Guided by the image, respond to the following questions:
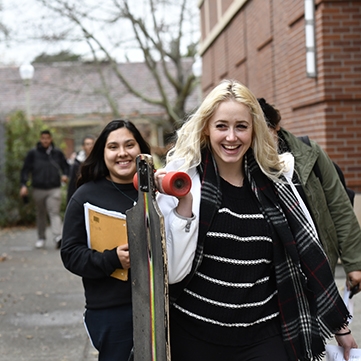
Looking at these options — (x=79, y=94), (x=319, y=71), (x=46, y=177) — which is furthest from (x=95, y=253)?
(x=79, y=94)

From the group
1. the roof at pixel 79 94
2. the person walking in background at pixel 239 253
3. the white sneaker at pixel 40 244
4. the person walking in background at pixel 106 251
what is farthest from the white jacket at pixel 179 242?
the roof at pixel 79 94

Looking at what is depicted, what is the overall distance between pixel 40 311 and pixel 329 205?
4.36 metres

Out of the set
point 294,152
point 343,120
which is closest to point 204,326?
point 294,152

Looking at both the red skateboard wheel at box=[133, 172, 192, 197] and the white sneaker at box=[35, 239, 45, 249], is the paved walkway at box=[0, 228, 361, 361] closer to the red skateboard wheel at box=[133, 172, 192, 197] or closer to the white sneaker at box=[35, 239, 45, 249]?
the white sneaker at box=[35, 239, 45, 249]

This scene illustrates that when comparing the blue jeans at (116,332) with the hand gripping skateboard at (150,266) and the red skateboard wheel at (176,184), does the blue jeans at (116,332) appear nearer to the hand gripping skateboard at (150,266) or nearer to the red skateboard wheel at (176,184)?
the hand gripping skateboard at (150,266)

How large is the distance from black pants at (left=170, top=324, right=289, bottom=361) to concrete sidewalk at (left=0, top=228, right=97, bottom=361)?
301cm

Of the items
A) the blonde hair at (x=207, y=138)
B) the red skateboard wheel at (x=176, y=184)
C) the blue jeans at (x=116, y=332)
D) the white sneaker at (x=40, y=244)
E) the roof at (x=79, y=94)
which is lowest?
the white sneaker at (x=40, y=244)

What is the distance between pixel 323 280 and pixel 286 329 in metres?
0.26

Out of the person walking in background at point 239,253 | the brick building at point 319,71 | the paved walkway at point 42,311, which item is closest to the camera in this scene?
the person walking in background at point 239,253

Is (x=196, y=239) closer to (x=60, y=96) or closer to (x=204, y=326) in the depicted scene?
(x=204, y=326)

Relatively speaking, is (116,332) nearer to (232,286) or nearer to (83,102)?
(232,286)

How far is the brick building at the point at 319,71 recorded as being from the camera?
8781 mm

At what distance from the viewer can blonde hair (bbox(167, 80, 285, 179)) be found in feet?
9.77

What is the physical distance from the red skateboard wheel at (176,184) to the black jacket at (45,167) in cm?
995
